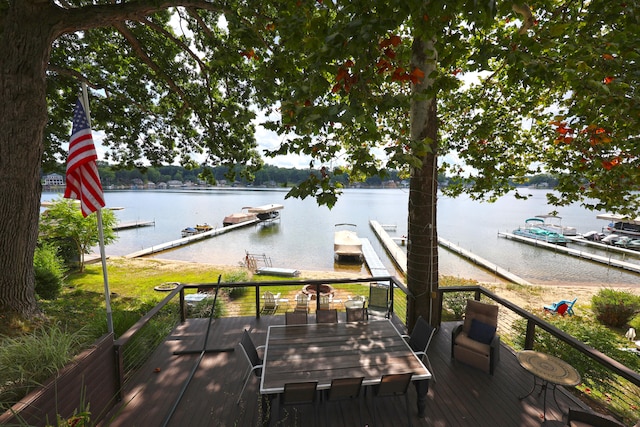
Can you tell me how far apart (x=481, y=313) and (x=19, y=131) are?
25.2ft

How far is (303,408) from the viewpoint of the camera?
327 cm

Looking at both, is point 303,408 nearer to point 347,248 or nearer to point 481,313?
point 481,313

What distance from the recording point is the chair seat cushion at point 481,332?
4.07 m

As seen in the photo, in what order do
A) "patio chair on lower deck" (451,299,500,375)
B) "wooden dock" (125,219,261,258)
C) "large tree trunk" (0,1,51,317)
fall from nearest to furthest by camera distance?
"patio chair on lower deck" (451,299,500,375), "large tree trunk" (0,1,51,317), "wooden dock" (125,219,261,258)

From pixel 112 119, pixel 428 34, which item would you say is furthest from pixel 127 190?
pixel 428 34

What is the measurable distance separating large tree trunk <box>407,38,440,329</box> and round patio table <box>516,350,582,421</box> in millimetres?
1542

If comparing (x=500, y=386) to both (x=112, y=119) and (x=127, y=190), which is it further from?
(x=127, y=190)

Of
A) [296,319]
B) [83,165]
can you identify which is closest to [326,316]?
[296,319]

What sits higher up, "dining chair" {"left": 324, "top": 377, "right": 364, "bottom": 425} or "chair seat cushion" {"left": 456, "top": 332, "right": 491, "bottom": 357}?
"dining chair" {"left": 324, "top": 377, "right": 364, "bottom": 425}

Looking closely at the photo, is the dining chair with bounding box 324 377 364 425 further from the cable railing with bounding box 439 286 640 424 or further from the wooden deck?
the cable railing with bounding box 439 286 640 424

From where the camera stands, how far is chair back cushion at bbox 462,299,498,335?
4.12 metres

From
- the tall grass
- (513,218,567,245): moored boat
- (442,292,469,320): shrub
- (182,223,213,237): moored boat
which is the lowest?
(513,218,567,245): moored boat

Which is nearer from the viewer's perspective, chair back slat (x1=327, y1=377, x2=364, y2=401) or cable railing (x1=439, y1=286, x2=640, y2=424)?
chair back slat (x1=327, y1=377, x2=364, y2=401)

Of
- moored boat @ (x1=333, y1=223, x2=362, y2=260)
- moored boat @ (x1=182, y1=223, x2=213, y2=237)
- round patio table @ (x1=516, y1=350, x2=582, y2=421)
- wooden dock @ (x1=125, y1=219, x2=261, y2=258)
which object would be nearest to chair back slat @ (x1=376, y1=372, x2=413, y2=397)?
round patio table @ (x1=516, y1=350, x2=582, y2=421)
